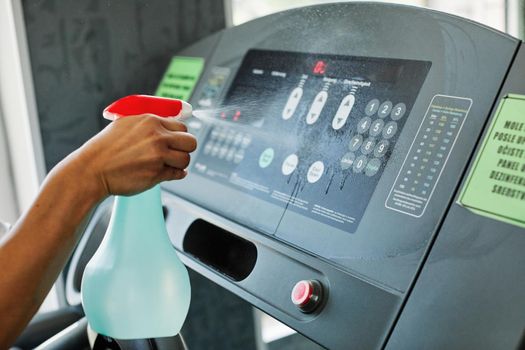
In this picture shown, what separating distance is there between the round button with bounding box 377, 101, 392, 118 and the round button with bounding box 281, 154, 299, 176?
17 cm

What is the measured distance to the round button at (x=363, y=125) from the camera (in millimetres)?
1040

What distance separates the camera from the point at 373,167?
100 cm

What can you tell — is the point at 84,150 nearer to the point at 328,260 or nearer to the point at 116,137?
the point at 116,137

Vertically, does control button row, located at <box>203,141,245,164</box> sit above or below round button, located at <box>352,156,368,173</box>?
below

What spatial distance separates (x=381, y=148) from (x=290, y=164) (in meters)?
0.19

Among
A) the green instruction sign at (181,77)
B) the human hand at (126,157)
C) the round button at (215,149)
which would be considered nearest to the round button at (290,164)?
the round button at (215,149)

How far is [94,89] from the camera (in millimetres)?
1638

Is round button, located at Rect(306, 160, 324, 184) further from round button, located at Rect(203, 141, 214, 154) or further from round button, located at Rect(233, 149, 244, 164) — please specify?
round button, located at Rect(203, 141, 214, 154)

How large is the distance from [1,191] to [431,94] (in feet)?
3.65

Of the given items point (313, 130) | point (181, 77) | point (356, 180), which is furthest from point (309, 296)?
point (181, 77)

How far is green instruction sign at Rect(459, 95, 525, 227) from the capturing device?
2.68 feet

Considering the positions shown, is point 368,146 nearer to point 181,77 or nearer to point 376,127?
point 376,127

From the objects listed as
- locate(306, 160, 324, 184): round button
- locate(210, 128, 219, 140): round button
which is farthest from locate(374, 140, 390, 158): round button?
locate(210, 128, 219, 140): round button

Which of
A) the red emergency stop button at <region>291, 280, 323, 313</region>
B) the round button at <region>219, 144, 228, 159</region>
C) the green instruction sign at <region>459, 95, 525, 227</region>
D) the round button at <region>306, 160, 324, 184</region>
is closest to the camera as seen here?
the green instruction sign at <region>459, 95, 525, 227</region>
